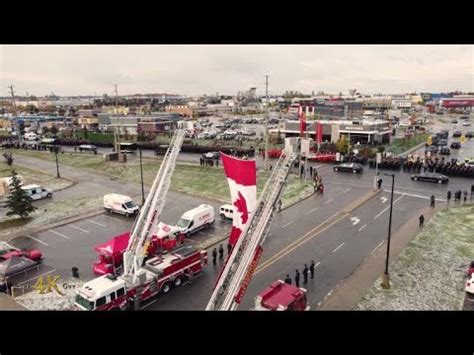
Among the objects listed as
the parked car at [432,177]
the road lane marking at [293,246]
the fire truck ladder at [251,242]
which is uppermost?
the fire truck ladder at [251,242]

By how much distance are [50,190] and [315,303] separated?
27959 millimetres

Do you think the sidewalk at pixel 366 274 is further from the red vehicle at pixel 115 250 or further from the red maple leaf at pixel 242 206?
the red vehicle at pixel 115 250

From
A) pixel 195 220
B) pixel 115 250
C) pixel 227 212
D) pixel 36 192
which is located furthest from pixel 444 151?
pixel 36 192

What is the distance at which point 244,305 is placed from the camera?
14.9 meters

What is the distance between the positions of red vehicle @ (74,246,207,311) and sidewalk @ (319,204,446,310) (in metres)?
6.17

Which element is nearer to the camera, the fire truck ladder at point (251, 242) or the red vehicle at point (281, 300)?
the fire truck ladder at point (251, 242)

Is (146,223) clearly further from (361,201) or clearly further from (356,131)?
(356,131)

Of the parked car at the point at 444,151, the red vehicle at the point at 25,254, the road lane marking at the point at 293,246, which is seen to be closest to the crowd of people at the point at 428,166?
the parked car at the point at 444,151

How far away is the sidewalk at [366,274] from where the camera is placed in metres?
14.9

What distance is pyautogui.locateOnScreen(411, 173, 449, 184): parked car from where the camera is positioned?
34062 millimetres

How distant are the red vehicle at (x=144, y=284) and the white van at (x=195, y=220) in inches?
200
